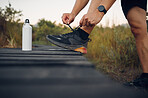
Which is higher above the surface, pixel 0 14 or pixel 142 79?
pixel 0 14

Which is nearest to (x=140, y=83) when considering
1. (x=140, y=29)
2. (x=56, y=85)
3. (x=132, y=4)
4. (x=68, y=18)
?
(x=140, y=29)

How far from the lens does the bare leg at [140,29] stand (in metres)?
1.49

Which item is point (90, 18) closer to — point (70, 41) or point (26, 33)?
point (70, 41)

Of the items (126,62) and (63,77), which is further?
(126,62)

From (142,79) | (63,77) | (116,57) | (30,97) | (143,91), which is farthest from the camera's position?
(116,57)

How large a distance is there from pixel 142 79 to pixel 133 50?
122cm

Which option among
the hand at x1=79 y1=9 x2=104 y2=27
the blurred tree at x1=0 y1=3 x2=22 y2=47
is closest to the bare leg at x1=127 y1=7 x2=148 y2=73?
the hand at x1=79 y1=9 x2=104 y2=27

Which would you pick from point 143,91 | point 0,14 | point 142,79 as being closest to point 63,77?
point 142,79

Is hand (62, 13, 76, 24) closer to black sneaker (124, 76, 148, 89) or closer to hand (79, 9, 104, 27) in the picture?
hand (79, 9, 104, 27)

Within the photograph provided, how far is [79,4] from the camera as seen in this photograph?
174 cm

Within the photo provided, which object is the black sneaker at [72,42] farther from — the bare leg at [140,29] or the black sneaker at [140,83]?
the black sneaker at [140,83]

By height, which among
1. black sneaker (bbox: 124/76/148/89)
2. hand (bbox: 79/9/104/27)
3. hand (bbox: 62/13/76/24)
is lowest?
black sneaker (bbox: 124/76/148/89)

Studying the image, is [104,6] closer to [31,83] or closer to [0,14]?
[31,83]

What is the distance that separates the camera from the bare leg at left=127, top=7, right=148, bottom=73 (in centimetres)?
149
